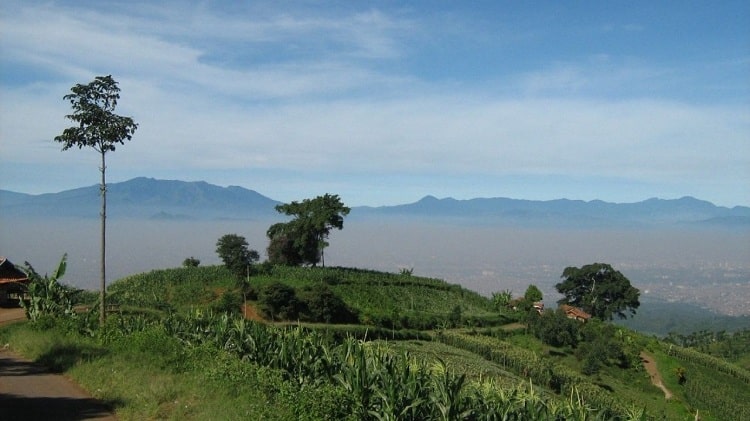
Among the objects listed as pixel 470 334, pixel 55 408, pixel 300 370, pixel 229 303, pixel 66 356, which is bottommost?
pixel 470 334

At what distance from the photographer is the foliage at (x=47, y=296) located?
25.5 metres

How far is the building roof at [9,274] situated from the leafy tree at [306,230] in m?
34.1

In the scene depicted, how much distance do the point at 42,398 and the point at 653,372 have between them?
53344mm

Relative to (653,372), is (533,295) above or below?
above

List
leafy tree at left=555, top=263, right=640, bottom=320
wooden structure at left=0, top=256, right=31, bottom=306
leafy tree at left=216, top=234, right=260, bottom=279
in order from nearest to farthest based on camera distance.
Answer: wooden structure at left=0, top=256, right=31, bottom=306
leafy tree at left=216, top=234, right=260, bottom=279
leafy tree at left=555, top=263, right=640, bottom=320

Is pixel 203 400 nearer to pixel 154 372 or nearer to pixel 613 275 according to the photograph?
pixel 154 372

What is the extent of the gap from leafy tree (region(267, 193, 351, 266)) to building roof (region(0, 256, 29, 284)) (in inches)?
1341

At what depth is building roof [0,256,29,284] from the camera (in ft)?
109

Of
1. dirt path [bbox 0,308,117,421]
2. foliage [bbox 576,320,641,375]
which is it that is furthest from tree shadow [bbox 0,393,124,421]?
foliage [bbox 576,320,641,375]

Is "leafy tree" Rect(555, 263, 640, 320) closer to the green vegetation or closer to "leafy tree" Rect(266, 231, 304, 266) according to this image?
the green vegetation

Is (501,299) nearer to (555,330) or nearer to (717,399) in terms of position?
(555,330)

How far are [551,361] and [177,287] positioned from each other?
1295 inches

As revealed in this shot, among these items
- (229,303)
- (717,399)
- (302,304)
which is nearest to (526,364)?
(717,399)

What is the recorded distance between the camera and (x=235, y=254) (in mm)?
58594
